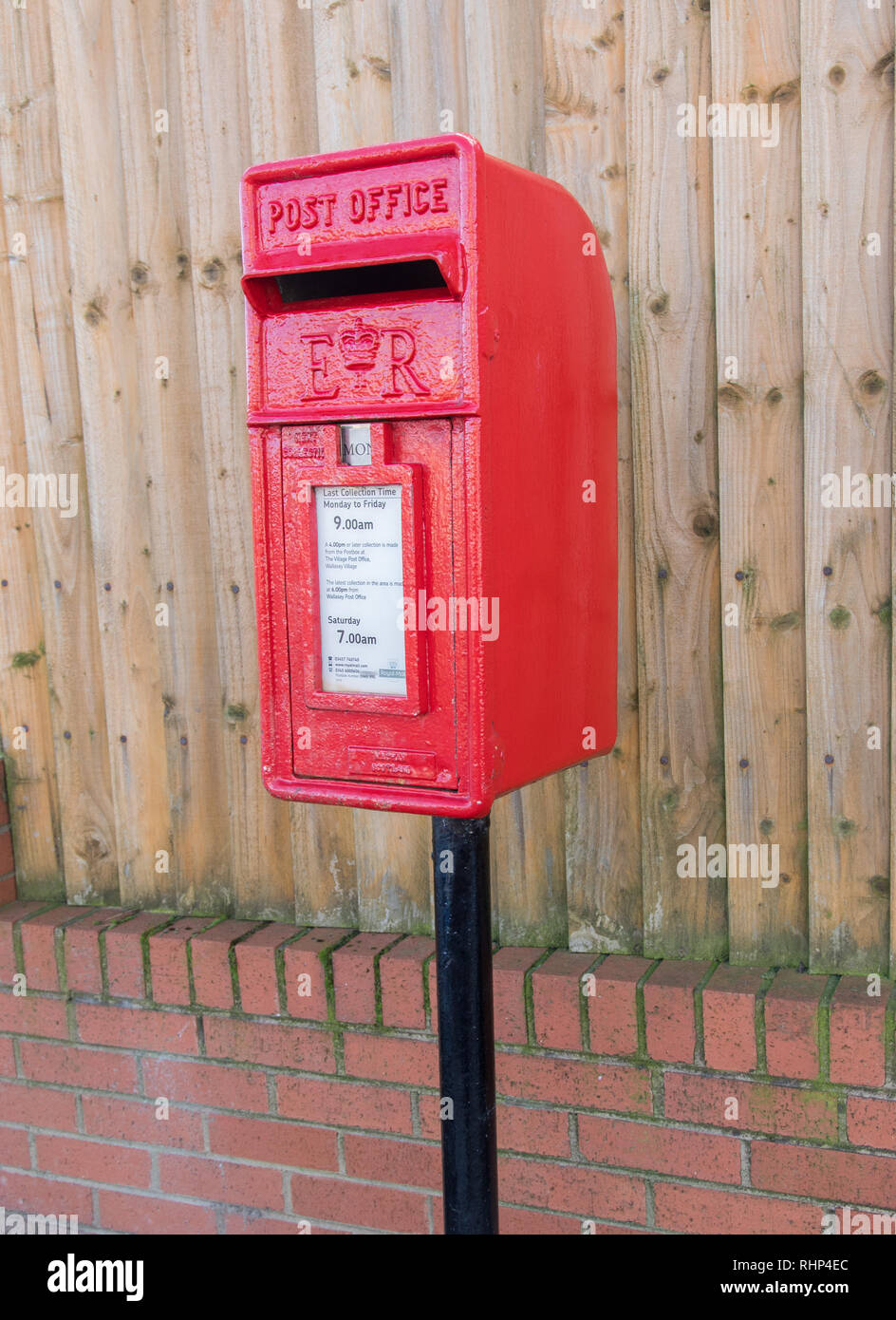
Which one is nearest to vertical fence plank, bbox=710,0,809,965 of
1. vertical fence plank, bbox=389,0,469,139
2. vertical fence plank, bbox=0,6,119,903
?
vertical fence plank, bbox=389,0,469,139

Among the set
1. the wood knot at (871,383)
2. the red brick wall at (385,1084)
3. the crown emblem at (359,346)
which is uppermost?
the crown emblem at (359,346)

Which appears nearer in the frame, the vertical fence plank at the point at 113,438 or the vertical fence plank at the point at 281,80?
the vertical fence plank at the point at 281,80

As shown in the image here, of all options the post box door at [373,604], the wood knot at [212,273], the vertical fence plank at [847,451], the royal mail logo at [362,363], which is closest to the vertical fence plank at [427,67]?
the wood knot at [212,273]

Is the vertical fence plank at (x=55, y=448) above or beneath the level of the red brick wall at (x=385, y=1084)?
above

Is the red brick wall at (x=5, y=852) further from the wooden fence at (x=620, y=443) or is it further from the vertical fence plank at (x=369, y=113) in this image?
the vertical fence plank at (x=369, y=113)

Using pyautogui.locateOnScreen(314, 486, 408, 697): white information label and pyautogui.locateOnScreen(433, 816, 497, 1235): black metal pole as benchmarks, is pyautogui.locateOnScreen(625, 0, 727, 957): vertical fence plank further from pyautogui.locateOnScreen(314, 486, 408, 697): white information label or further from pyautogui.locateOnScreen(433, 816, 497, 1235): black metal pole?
pyautogui.locateOnScreen(314, 486, 408, 697): white information label

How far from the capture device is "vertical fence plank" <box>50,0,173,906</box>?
9.25 feet

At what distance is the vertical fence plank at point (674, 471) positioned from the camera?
7.54 ft

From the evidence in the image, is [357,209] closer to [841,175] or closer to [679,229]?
[679,229]

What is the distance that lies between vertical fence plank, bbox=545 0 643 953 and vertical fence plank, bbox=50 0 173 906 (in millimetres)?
1081

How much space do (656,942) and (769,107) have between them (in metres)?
1.65

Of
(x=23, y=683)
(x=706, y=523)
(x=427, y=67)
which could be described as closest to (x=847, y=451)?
(x=706, y=523)

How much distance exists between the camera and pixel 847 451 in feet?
7.32
